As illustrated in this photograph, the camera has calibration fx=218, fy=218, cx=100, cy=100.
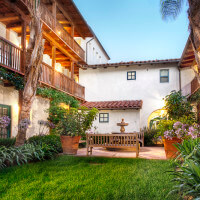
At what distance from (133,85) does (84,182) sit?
42.2ft

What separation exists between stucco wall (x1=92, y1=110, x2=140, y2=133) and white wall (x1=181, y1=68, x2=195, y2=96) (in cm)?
357

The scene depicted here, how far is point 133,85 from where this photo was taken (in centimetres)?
1642

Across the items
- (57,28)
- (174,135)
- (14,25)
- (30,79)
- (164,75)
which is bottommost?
(174,135)

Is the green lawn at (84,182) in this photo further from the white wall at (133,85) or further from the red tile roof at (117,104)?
the white wall at (133,85)

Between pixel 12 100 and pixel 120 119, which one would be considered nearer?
pixel 12 100

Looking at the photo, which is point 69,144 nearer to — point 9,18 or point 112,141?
point 112,141

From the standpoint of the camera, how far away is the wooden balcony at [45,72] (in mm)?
8144

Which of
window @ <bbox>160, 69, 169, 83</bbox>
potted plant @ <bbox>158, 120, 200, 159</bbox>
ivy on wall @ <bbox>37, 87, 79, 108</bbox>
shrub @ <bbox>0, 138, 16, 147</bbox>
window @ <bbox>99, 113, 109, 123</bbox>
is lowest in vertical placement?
shrub @ <bbox>0, 138, 16, 147</bbox>

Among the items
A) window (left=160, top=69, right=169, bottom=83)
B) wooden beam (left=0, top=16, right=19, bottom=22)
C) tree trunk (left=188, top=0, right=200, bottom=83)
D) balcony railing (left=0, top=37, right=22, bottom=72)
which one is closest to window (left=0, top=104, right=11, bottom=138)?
balcony railing (left=0, top=37, right=22, bottom=72)

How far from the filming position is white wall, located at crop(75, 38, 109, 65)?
1889cm

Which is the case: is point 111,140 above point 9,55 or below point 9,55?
below

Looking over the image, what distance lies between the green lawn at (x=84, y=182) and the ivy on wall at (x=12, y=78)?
371 centimetres

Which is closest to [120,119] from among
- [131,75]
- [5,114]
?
[131,75]

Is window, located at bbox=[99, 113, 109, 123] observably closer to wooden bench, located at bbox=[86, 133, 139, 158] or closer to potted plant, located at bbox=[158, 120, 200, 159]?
wooden bench, located at bbox=[86, 133, 139, 158]
